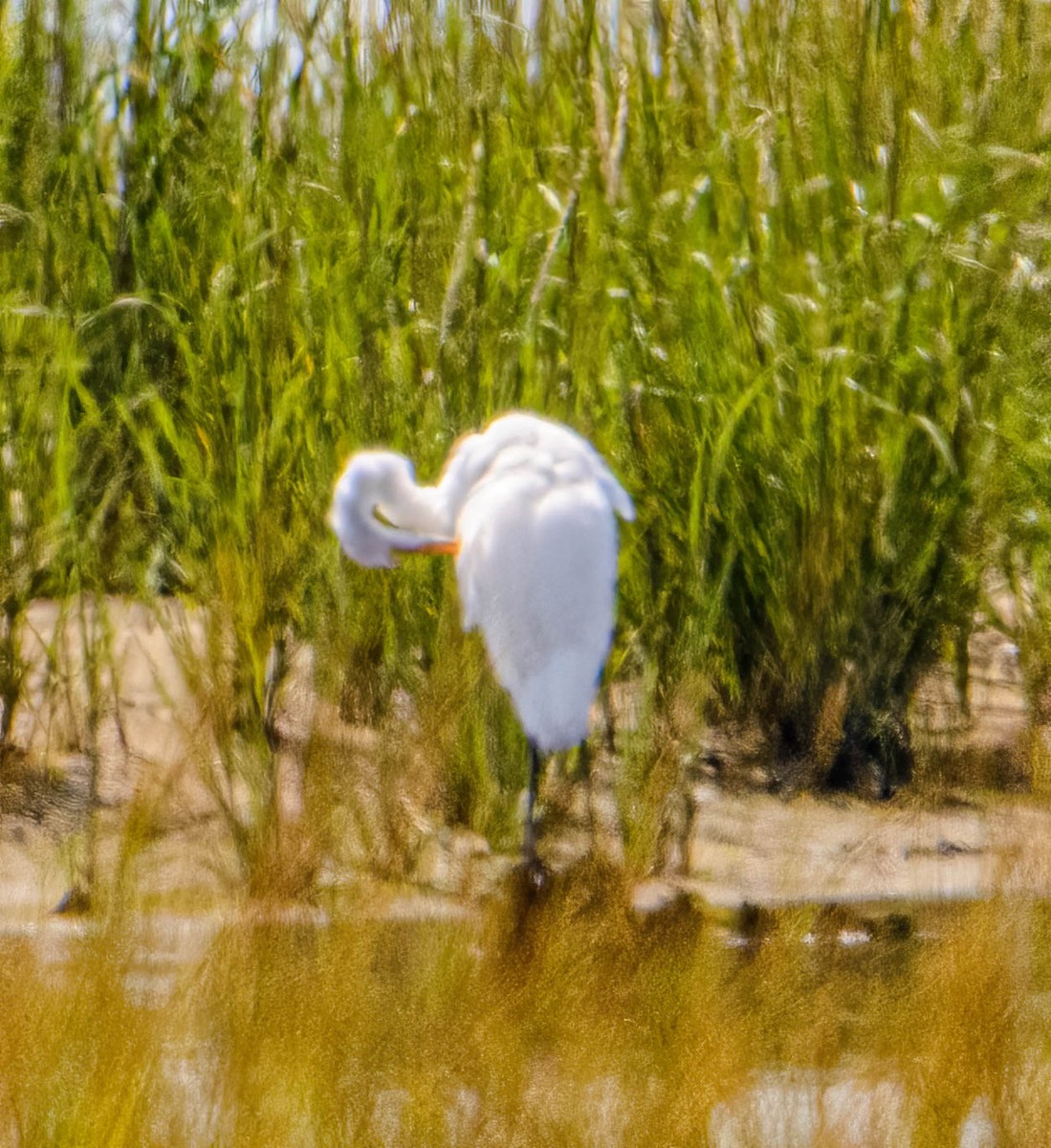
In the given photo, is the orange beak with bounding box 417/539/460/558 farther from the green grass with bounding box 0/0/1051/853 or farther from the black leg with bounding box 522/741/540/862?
the black leg with bounding box 522/741/540/862

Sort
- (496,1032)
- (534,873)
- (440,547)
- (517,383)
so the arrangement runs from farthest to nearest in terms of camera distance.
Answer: (517,383) → (440,547) → (534,873) → (496,1032)

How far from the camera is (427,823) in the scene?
1.87m

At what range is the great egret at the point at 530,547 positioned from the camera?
185 centimetres

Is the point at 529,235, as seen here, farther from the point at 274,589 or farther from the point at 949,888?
the point at 949,888

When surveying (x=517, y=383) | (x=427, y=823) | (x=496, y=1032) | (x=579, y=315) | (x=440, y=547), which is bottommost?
(x=496, y=1032)

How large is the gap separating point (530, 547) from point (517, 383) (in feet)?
1.36

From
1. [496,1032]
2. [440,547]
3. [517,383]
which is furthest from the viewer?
[517,383]

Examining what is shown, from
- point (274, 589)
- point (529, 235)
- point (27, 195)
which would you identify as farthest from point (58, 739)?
point (529, 235)

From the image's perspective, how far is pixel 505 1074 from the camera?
1424mm

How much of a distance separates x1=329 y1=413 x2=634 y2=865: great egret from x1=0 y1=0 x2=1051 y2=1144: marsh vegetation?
9 cm

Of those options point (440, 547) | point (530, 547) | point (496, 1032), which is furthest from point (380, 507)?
point (496, 1032)

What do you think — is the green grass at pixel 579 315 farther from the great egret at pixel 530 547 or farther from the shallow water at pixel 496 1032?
the shallow water at pixel 496 1032

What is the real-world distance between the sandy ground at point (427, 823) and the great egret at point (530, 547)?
0.66ft

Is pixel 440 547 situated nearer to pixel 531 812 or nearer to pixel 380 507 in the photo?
pixel 380 507
